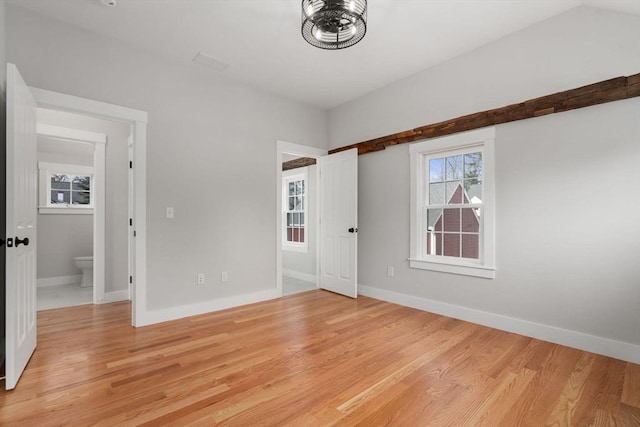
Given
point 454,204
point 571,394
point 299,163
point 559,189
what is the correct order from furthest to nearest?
point 299,163
point 454,204
point 559,189
point 571,394

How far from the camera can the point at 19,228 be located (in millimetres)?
2082

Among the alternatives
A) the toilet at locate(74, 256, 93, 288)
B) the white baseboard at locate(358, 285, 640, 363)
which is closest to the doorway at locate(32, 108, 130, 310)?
the toilet at locate(74, 256, 93, 288)

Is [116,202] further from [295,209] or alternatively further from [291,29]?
[291,29]

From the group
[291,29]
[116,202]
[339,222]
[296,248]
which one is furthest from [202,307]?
[291,29]

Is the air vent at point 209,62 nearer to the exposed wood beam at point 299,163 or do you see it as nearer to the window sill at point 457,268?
the exposed wood beam at point 299,163

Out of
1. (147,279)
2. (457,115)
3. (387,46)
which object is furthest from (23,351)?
(457,115)

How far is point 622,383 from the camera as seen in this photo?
2004mm

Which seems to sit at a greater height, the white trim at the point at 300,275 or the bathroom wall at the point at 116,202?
the bathroom wall at the point at 116,202

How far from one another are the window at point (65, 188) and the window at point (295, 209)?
366 centimetres

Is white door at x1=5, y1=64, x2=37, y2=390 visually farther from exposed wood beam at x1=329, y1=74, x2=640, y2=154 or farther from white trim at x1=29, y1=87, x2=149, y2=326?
exposed wood beam at x1=329, y1=74, x2=640, y2=154

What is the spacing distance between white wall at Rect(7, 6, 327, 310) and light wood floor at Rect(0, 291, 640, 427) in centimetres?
78

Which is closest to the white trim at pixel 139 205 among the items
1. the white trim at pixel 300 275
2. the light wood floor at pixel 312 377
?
the light wood floor at pixel 312 377

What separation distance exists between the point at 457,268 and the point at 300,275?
3.11m

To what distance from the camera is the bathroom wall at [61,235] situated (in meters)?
4.93
